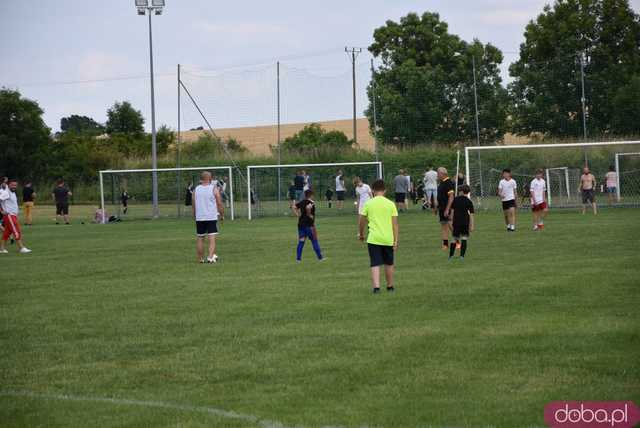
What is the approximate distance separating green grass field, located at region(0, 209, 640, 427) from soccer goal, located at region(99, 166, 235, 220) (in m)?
25.0

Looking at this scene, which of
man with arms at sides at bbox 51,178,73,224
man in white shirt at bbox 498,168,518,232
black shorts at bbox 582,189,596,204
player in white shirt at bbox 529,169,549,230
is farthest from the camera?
man with arms at sides at bbox 51,178,73,224

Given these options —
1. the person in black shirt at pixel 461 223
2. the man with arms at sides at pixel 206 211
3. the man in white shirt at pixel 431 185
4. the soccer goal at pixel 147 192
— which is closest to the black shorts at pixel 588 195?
the man in white shirt at pixel 431 185

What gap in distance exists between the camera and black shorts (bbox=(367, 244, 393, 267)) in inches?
535

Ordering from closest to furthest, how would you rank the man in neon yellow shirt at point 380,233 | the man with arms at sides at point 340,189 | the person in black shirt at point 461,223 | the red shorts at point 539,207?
the man in neon yellow shirt at point 380,233 < the person in black shirt at point 461,223 < the red shorts at point 539,207 < the man with arms at sides at point 340,189

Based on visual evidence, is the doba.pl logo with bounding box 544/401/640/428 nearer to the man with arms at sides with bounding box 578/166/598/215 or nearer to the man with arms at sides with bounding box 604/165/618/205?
the man with arms at sides with bounding box 578/166/598/215

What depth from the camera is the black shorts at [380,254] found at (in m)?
13.6

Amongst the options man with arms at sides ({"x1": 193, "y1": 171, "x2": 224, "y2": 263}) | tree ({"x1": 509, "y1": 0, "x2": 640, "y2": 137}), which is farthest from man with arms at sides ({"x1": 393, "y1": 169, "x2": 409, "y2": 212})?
man with arms at sides ({"x1": 193, "y1": 171, "x2": 224, "y2": 263})

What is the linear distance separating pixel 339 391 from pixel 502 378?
4.61 feet

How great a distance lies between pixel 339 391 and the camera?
307 inches

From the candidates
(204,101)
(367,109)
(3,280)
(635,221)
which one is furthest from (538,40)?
(3,280)

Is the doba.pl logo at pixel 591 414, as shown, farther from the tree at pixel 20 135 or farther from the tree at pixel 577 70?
the tree at pixel 20 135

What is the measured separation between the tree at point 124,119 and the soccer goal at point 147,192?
37.3 metres

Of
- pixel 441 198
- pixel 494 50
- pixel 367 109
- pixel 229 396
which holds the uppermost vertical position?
pixel 494 50

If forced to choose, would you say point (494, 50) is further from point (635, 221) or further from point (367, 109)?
point (635, 221)
